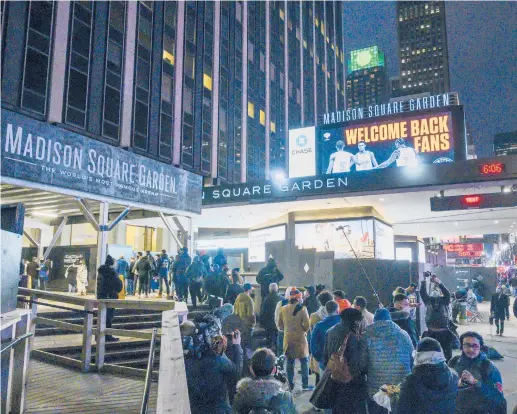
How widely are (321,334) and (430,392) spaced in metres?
3.05

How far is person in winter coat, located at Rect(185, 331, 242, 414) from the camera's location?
12.6 feet

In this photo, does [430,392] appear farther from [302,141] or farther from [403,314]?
→ [302,141]

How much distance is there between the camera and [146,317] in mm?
11828

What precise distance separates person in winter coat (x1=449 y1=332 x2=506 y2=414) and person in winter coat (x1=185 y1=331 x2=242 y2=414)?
2045 millimetres

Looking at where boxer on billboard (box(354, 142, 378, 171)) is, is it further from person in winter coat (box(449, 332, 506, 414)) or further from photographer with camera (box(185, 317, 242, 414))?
photographer with camera (box(185, 317, 242, 414))

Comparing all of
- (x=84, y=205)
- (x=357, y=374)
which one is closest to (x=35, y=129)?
(x=84, y=205)

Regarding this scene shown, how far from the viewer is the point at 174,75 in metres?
28.0

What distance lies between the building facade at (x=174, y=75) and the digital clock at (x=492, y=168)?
16.5m

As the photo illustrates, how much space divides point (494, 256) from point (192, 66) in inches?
2724

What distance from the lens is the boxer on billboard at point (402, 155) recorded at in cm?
2138

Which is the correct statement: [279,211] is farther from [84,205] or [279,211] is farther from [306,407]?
[306,407]

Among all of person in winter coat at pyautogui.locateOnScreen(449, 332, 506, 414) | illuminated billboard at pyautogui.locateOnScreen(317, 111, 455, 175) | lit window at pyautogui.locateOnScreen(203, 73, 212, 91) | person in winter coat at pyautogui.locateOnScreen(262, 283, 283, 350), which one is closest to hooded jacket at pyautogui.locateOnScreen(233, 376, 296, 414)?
person in winter coat at pyautogui.locateOnScreen(449, 332, 506, 414)

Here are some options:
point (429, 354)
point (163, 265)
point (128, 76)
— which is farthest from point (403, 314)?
point (128, 76)

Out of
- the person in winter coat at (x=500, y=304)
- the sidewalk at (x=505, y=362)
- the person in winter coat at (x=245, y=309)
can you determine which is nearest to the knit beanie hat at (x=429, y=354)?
the sidewalk at (x=505, y=362)
